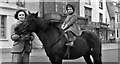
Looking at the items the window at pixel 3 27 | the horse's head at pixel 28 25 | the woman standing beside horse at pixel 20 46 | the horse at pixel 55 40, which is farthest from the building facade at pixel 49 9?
the woman standing beside horse at pixel 20 46

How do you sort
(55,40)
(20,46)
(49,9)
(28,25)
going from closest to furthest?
(20,46)
(28,25)
(55,40)
(49,9)

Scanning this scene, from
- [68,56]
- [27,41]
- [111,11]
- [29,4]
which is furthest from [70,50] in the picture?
[111,11]

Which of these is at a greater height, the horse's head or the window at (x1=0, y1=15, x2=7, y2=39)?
the horse's head

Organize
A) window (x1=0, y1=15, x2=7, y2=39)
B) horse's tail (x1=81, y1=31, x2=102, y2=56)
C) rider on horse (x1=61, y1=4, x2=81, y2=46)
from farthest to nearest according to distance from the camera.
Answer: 1. window (x1=0, y1=15, x2=7, y2=39)
2. horse's tail (x1=81, y1=31, x2=102, y2=56)
3. rider on horse (x1=61, y1=4, x2=81, y2=46)

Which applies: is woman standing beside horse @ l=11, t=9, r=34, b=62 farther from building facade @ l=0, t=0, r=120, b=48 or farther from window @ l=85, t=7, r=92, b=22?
window @ l=85, t=7, r=92, b=22

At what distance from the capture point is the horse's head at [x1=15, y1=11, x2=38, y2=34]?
481cm

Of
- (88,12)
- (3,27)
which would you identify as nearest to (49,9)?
(3,27)

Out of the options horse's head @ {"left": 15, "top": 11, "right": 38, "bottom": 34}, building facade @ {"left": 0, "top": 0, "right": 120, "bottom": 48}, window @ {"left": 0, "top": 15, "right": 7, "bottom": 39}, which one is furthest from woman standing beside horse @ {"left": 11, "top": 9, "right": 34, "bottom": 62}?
window @ {"left": 0, "top": 15, "right": 7, "bottom": 39}

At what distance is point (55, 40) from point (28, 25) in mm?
1001

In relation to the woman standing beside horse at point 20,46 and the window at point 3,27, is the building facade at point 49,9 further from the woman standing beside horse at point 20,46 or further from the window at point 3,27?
the woman standing beside horse at point 20,46

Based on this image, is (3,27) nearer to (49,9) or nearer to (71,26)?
(49,9)

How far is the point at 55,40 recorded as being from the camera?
224 inches

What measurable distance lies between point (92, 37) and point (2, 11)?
16041 millimetres

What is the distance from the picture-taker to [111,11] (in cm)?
4553
